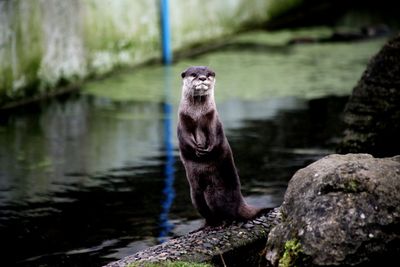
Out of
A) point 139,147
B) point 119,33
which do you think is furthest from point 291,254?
point 119,33

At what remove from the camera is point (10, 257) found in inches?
251

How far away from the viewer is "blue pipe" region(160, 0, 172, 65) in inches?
556

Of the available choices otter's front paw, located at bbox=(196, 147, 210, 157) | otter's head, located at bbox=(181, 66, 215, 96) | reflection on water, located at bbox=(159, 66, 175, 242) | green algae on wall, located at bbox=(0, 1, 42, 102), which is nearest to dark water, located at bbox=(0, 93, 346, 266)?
reflection on water, located at bbox=(159, 66, 175, 242)

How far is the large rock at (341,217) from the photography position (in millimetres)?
4695

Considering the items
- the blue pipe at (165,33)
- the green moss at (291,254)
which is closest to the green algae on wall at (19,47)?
the blue pipe at (165,33)

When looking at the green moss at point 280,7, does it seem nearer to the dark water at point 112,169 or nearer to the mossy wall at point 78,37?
the mossy wall at point 78,37

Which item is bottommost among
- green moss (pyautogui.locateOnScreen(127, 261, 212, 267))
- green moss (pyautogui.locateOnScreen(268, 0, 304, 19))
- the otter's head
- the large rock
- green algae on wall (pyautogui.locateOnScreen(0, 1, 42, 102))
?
green moss (pyautogui.locateOnScreen(127, 261, 212, 267))

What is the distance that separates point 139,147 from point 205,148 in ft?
13.3

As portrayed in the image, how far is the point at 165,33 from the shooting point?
46.7 feet

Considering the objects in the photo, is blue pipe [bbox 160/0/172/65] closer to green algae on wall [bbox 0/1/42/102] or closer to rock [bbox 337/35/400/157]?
green algae on wall [bbox 0/1/42/102]

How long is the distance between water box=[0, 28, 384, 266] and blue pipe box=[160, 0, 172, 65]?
0.29m

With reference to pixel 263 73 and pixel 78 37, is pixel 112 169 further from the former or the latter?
pixel 263 73

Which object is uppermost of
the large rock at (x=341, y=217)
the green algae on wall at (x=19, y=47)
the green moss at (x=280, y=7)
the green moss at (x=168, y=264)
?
the green moss at (x=280, y=7)

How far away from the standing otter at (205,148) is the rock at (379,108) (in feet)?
7.03
